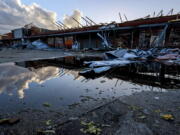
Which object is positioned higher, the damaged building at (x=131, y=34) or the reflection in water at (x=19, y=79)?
the damaged building at (x=131, y=34)

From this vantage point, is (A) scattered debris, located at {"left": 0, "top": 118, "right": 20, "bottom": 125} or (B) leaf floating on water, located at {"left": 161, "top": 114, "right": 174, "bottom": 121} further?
(B) leaf floating on water, located at {"left": 161, "top": 114, "right": 174, "bottom": 121}

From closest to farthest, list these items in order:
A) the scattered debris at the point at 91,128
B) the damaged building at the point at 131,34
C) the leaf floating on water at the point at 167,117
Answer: the scattered debris at the point at 91,128, the leaf floating on water at the point at 167,117, the damaged building at the point at 131,34

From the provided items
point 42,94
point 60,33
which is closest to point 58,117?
point 42,94

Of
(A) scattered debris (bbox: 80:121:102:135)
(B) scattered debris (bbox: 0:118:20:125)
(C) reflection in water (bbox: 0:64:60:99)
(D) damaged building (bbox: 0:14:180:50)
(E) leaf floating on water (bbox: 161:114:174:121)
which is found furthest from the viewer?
(D) damaged building (bbox: 0:14:180:50)

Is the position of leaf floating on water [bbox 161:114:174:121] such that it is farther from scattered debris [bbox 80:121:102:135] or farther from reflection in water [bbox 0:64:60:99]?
reflection in water [bbox 0:64:60:99]

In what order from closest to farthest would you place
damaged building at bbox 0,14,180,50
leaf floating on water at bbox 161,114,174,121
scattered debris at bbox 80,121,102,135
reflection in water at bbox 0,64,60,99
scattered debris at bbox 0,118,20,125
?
scattered debris at bbox 80,121,102,135
scattered debris at bbox 0,118,20,125
leaf floating on water at bbox 161,114,174,121
reflection in water at bbox 0,64,60,99
damaged building at bbox 0,14,180,50

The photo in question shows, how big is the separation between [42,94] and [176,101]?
107 inches

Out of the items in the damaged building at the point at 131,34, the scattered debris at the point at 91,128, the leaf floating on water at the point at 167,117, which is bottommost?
the scattered debris at the point at 91,128

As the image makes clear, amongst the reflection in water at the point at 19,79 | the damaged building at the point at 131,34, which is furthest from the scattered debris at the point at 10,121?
the damaged building at the point at 131,34

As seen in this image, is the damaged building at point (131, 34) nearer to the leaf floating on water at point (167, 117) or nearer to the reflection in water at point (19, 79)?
the leaf floating on water at point (167, 117)

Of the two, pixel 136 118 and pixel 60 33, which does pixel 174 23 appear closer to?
pixel 136 118

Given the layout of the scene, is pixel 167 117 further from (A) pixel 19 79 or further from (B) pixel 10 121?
(A) pixel 19 79

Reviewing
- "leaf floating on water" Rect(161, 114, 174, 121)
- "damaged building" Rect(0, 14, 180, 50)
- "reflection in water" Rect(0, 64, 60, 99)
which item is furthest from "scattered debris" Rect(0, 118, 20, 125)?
"damaged building" Rect(0, 14, 180, 50)

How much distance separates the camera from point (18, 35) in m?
30.5
